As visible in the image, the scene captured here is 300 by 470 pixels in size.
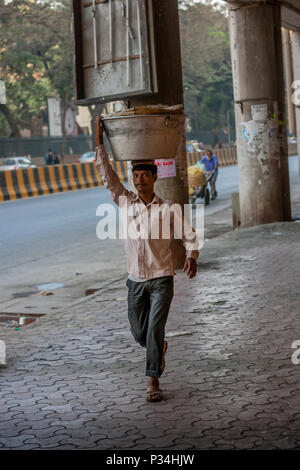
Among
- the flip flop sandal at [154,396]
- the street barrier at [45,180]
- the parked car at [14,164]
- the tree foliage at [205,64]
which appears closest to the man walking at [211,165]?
the street barrier at [45,180]

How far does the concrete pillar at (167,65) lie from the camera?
1044 centimetres

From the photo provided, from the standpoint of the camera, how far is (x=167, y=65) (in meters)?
10.6

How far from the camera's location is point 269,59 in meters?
15.5

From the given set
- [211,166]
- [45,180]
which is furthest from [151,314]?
[45,180]

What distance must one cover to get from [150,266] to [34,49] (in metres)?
40.8

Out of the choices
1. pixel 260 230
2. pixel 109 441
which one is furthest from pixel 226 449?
pixel 260 230

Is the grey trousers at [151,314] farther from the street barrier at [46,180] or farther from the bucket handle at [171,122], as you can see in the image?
the street barrier at [46,180]

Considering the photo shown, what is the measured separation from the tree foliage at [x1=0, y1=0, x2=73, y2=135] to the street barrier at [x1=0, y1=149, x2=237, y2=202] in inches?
396

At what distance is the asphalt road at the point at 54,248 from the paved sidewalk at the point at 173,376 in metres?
1.87

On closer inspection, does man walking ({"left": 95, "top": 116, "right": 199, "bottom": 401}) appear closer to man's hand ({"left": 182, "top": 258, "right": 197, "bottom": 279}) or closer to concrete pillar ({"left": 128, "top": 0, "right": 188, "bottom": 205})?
man's hand ({"left": 182, "top": 258, "right": 197, "bottom": 279})

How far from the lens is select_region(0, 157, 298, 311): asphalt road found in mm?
11469
